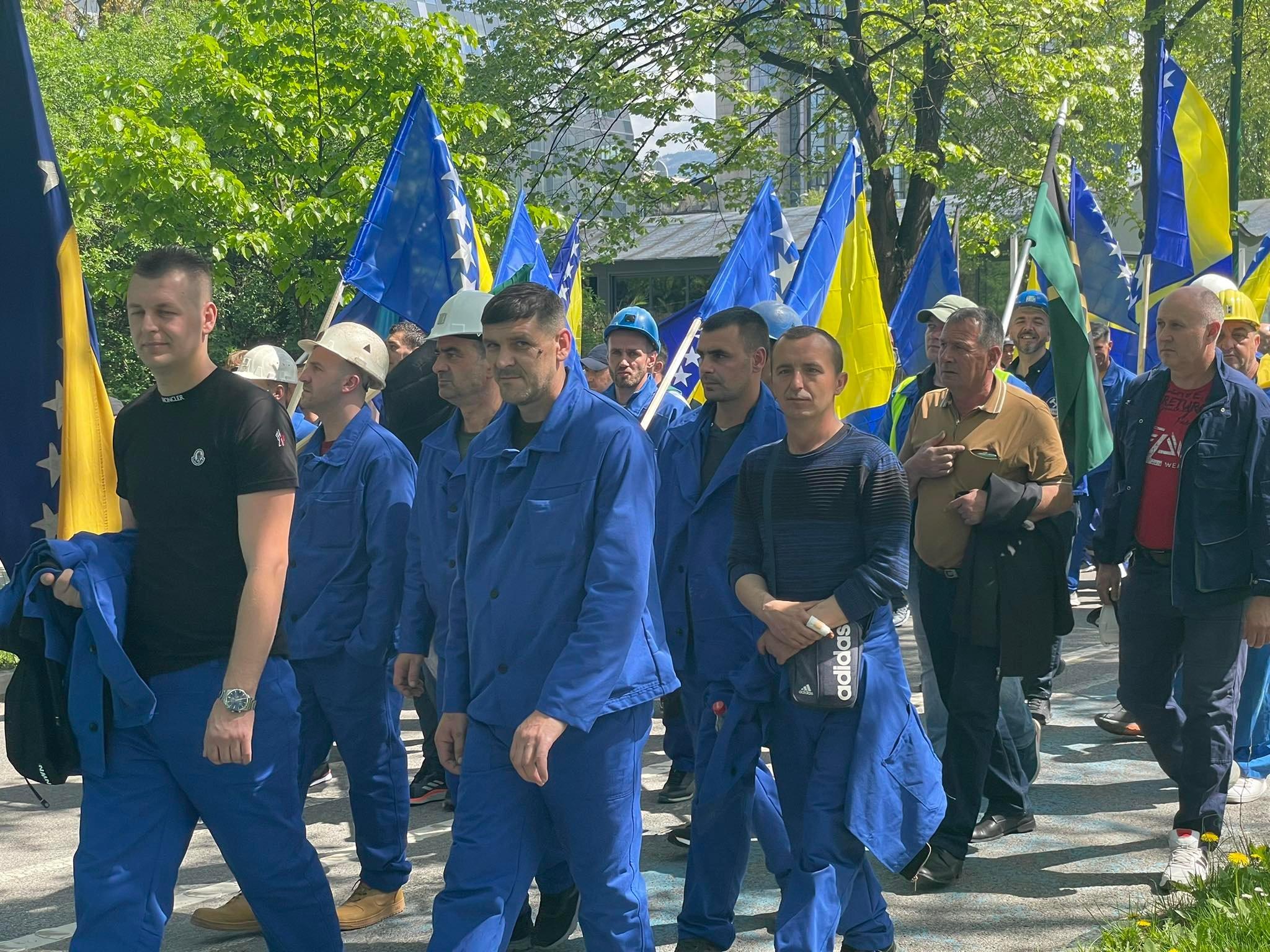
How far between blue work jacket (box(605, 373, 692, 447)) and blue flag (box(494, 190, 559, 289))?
79cm

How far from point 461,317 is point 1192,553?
2.74 meters

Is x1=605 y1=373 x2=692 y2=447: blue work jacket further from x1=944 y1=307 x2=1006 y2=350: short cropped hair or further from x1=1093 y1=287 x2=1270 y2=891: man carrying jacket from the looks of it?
x1=1093 y1=287 x2=1270 y2=891: man carrying jacket

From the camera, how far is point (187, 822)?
3936mm

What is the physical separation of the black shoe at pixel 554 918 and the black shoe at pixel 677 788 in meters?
1.65

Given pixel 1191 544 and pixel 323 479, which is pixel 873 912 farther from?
pixel 323 479

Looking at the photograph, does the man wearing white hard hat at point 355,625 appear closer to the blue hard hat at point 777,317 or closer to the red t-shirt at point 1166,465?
the blue hard hat at point 777,317

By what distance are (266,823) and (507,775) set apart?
2.13 feet

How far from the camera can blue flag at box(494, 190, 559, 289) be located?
27.1ft

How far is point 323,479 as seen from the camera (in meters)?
5.27

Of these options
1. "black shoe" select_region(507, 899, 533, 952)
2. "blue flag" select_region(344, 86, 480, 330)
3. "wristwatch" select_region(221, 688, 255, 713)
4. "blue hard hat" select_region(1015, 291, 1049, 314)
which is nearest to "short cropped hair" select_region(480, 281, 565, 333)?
"wristwatch" select_region(221, 688, 255, 713)

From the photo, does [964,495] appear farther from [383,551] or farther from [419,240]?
[419,240]

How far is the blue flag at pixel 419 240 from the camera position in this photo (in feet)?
25.2

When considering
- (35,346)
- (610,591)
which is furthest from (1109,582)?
(35,346)

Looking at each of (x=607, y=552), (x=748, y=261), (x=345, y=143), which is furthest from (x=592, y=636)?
(x=345, y=143)
